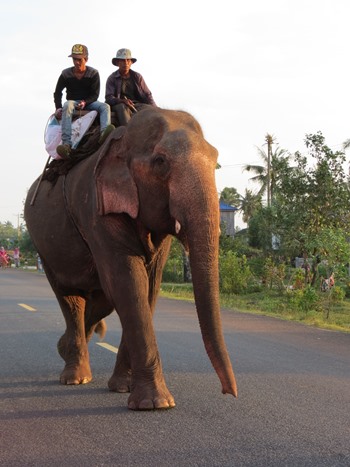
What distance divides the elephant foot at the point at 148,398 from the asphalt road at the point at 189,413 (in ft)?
0.26

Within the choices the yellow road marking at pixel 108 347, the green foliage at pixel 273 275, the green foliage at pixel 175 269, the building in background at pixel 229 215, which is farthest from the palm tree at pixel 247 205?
the yellow road marking at pixel 108 347

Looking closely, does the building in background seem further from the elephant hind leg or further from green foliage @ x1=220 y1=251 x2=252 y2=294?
the elephant hind leg

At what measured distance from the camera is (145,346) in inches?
223

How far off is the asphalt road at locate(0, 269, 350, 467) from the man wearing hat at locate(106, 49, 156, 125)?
275cm

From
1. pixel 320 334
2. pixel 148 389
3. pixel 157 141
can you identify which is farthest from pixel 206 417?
pixel 320 334

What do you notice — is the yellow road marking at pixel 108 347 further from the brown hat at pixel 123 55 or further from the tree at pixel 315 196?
the tree at pixel 315 196

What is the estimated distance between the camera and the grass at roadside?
14.7 m

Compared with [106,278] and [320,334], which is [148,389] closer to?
[106,278]

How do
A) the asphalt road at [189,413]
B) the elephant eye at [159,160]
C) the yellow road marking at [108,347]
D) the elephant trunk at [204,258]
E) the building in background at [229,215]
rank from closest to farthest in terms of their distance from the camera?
the asphalt road at [189,413]
the elephant trunk at [204,258]
the elephant eye at [159,160]
the yellow road marking at [108,347]
the building in background at [229,215]

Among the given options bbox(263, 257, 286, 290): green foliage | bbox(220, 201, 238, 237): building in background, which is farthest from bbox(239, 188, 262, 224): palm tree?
bbox(263, 257, 286, 290): green foliage

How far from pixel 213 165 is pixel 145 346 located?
1.49 meters

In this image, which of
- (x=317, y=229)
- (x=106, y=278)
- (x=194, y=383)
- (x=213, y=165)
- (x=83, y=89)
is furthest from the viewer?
(x=317, y=229)

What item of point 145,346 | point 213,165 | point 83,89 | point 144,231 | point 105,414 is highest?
point 83,89

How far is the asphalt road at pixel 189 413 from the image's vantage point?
4492 millimetres
